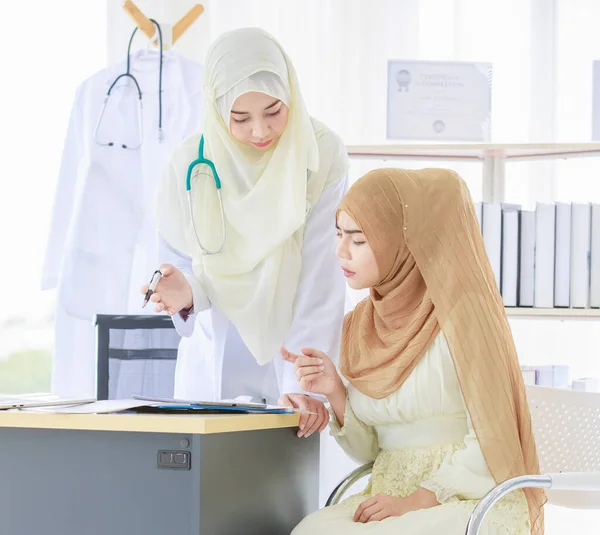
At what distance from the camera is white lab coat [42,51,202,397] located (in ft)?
8.64

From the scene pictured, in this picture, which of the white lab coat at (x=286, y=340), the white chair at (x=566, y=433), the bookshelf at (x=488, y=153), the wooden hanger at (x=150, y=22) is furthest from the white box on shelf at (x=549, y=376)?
the wooden hanger at (x=150, y=22)

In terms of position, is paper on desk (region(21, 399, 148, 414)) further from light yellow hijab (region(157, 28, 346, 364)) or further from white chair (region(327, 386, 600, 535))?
white chair (region(327, 386, 600, 535))

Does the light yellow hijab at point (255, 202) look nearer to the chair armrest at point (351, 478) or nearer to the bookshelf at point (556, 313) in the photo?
the chair armrest at point (351, 478)

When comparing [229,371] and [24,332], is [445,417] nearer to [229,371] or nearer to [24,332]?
[229,371]

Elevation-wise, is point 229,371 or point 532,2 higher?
point 532,2

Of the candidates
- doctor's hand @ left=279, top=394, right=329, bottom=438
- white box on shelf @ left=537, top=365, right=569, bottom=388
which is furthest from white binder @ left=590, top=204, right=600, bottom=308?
doctor's hand @ left=279, top=394, right=329, bottom=438

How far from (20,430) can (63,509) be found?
15 cm

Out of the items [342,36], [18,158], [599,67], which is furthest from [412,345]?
[18,158]

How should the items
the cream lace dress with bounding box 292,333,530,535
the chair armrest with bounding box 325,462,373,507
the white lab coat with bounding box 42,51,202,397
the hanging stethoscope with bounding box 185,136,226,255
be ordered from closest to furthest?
the cream lace dress with bounding box 292,333,530,535 < the chair armrest with bounding box 325,462,373,507 < the hanging stethoscope with bounding box 185,136,226,255 < the white lab coat with bounding box 42,51,202,397

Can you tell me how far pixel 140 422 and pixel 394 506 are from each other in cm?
49

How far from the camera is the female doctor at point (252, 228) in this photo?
1956mm

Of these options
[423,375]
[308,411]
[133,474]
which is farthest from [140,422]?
[423,375]

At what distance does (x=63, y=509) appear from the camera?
1.45 meters

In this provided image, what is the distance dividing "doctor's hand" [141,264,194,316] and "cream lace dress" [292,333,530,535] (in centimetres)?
42
